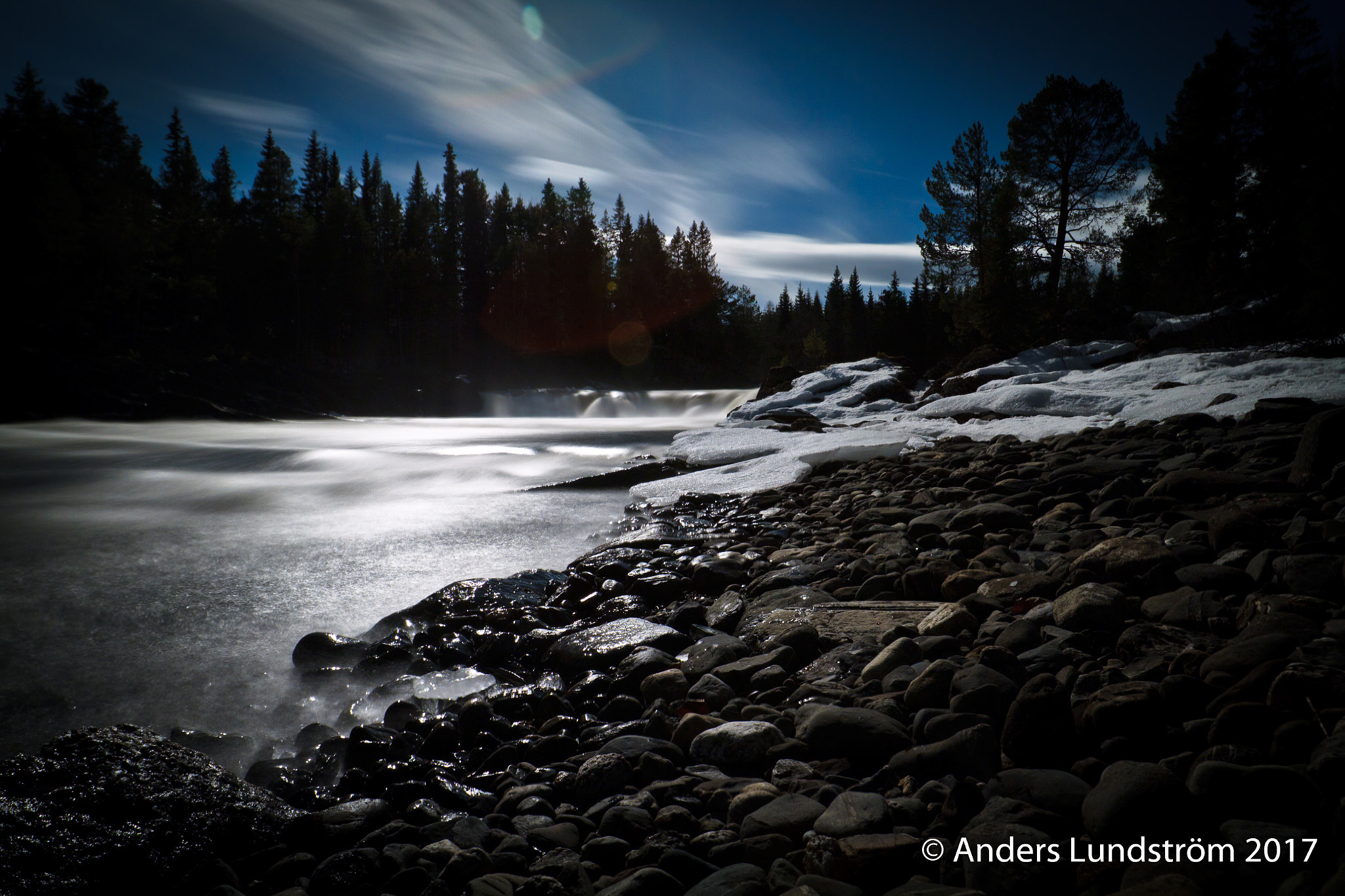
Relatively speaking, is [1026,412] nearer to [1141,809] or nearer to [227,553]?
[1141,809]

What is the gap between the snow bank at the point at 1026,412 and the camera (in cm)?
702

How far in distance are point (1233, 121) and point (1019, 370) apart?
56.2ft

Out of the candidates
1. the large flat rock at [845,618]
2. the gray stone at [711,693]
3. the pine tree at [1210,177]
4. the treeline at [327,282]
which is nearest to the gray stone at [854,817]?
the gray stone at [711,693]

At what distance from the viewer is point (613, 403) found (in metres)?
33.0

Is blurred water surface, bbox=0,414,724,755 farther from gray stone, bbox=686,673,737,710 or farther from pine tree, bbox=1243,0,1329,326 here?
pine tree, bbox=1243,0,1329,326

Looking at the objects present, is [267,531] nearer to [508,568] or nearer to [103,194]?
[508,568]

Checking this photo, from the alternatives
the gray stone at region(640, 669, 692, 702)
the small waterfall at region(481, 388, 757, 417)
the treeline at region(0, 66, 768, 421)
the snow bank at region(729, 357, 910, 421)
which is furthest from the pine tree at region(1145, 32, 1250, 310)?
the treeline at region(0, 66, 768, 421)

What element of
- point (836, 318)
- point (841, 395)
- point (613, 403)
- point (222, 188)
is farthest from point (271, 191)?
point (836, 318)

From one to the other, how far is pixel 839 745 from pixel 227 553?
6107 mm

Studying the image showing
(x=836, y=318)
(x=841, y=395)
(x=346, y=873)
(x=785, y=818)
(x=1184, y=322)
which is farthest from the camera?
(x=836, y=318)

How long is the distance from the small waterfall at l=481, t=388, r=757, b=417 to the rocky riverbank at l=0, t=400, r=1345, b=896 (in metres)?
25.0

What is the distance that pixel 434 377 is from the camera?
43.7m

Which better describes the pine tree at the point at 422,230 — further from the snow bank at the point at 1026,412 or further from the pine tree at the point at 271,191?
the snow bank at the point at 1026,412

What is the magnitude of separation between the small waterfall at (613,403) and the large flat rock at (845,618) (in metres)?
25.0
